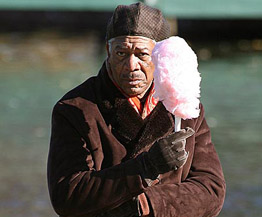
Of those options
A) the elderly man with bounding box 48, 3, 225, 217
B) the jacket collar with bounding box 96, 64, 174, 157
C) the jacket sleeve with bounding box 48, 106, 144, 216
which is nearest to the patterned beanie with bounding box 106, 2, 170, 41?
the elderly man with bounding box 48, 3, 225, 217

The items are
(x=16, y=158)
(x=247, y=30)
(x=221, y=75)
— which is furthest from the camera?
(x=247, y=30)

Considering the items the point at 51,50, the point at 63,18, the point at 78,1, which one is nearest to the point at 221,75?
the point at 51,50

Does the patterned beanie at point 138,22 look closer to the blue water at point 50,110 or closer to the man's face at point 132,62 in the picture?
the man's face at point 132,62

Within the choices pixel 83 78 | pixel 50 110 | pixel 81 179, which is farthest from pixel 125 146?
pixel 83 78

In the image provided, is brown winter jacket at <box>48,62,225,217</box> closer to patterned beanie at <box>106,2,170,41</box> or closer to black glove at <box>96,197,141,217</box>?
black glove at <box>96,197,141,217</box>

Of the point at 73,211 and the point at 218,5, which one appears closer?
the point at 73,211

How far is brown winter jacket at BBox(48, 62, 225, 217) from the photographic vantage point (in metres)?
3.45

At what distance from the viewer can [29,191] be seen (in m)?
8.40

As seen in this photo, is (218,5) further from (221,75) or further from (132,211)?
(132,211)

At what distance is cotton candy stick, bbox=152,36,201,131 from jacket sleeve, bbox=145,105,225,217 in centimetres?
35

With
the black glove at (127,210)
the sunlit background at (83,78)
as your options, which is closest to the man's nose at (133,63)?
the black glove at (127,210)

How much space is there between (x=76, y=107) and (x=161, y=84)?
428 millimetres

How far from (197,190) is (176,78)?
1.79 ft

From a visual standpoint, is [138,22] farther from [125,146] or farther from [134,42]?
[125,146]
